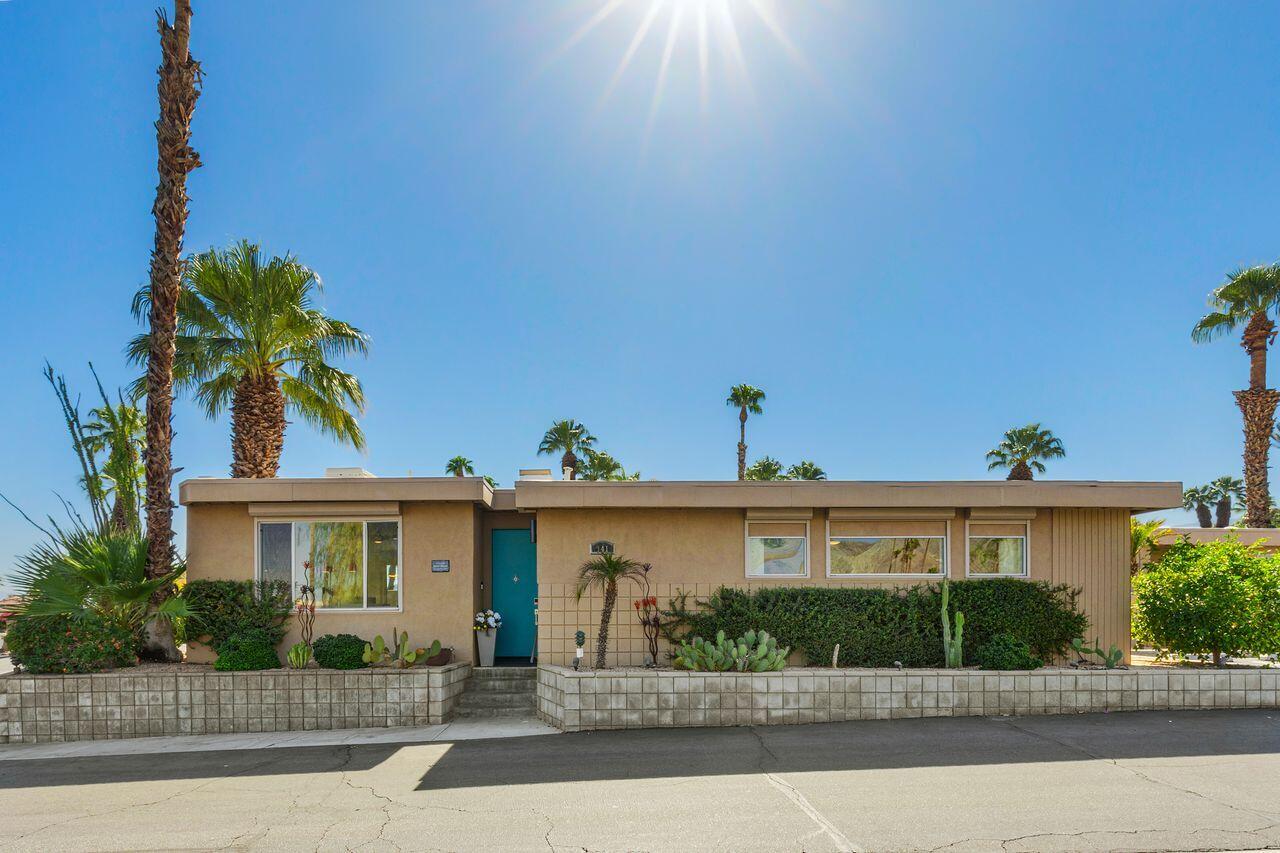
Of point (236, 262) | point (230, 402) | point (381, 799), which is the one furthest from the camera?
point (230, 402)

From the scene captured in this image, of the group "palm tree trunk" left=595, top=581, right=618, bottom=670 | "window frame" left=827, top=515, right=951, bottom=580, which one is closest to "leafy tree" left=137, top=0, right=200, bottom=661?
"palm tree trunk" left=595, top=581, right=618, bottom=670

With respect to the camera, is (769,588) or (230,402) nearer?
(769,588)

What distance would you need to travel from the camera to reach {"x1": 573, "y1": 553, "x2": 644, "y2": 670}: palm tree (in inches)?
422

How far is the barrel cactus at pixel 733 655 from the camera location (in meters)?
9.79

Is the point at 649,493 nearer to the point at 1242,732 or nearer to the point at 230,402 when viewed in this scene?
the point at 1242,732

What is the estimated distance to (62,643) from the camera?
1023 cm

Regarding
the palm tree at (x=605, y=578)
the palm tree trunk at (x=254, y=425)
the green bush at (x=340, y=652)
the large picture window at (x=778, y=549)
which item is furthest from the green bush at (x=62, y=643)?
the large picture window at (x=778, y=549)

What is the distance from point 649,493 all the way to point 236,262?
8.94 m

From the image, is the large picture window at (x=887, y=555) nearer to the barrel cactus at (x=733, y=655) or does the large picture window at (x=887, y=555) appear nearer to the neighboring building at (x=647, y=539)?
the neighboring building at (x=647, y=539)

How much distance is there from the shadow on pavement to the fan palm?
2.16 m

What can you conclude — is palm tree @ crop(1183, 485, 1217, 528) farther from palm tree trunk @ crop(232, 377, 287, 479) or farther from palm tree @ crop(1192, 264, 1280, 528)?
palm tree trunk @ crop(232, 377, 287, 479)

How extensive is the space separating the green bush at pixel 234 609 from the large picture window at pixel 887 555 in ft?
25.2

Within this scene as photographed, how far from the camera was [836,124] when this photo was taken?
14.4 metres

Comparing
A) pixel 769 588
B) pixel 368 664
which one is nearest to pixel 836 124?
pixel 769 588
